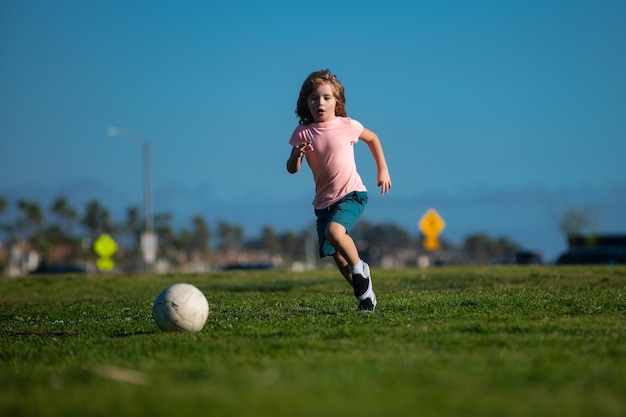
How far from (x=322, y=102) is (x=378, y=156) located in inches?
36.4

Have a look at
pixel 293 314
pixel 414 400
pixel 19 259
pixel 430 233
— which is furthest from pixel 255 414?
pixel 19 259

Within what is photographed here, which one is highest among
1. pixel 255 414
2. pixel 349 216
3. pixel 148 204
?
pixel 148 204

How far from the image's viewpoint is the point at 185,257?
430 feet

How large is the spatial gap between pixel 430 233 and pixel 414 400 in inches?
1771

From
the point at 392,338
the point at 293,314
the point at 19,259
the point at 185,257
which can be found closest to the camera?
the point at 392,338

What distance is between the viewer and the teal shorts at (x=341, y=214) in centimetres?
884

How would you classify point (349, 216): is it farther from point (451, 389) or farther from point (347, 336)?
point (451, 389)

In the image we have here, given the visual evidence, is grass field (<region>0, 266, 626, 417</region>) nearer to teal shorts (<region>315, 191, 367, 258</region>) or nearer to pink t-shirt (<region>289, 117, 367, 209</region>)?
teal shorts (<region>315, 191, 367, 258</region>)

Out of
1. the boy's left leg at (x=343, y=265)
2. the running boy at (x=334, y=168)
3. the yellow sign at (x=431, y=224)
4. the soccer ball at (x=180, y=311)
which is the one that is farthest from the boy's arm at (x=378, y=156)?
the yellow sign at (x=431, y=224)

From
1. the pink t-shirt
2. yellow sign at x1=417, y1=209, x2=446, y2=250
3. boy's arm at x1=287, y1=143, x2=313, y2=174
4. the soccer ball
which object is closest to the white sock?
the pink t-shirt

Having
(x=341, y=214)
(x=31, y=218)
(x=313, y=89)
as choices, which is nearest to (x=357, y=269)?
(x=341, y=214)

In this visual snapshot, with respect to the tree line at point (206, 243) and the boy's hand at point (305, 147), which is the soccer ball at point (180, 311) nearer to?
the boy's hand at point (305, 147)

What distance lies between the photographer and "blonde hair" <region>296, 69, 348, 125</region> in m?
9.23

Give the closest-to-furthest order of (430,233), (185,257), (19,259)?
(430,233), (19,259), (185,257)
